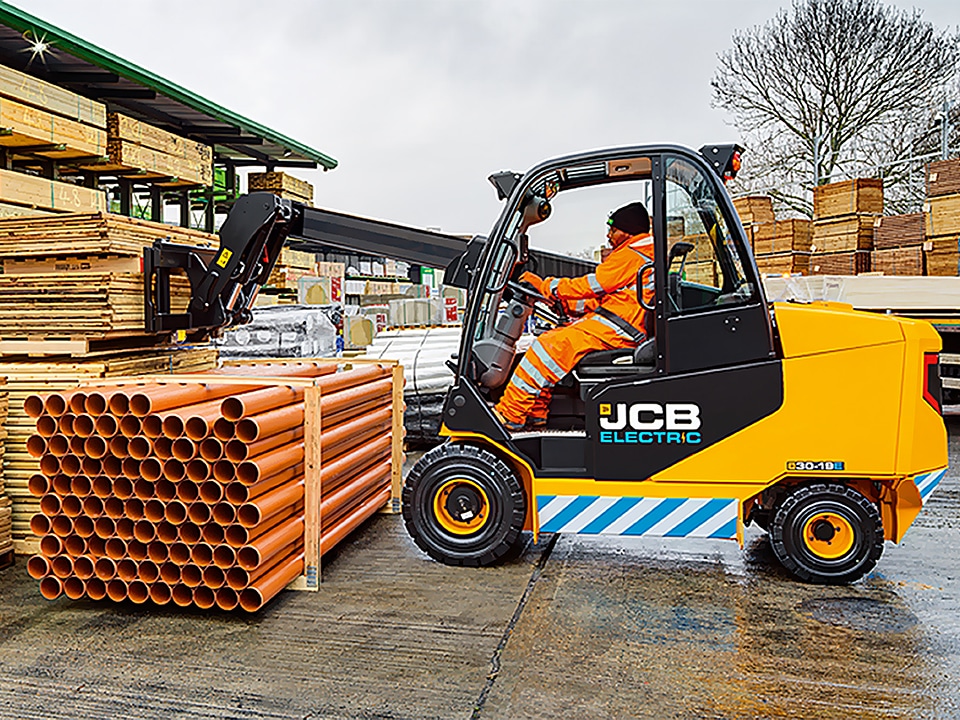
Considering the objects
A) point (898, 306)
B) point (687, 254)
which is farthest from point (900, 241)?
point (687, 254)

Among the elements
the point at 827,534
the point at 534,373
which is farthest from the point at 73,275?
the point at 827,534

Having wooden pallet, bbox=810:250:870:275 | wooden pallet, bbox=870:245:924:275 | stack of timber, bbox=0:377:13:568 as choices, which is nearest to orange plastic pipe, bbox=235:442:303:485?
stack of timber, bbox=0:377:13:568

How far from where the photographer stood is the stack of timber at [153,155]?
12.4 m

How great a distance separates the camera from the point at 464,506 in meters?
5.61

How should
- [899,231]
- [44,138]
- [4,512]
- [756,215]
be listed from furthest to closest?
[756,215] → [899,231] → [44,138] → [4,512]

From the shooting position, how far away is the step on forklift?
512 cm

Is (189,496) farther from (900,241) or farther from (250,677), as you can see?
(900,241)

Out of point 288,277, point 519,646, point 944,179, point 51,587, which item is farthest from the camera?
point 288,277

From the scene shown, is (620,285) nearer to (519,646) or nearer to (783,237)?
(519,646)

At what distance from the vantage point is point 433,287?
2442 centimetres

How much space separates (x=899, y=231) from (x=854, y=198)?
1103 millimetres

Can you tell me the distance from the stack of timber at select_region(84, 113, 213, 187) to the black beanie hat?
29.7ft

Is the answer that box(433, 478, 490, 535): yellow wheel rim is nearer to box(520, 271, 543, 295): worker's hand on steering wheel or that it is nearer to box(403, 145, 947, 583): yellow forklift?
box(403, 145, 947, 583): yellow forklift

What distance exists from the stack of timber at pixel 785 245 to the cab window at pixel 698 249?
37.1 ft
